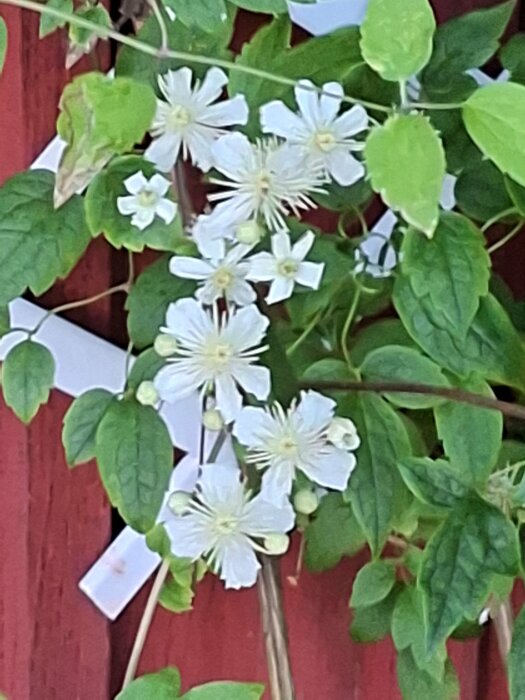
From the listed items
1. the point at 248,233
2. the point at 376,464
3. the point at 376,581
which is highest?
the point at 248,233

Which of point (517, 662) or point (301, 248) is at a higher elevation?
point (301, 248)

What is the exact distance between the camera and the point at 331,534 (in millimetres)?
563

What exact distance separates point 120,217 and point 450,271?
13 centimetres

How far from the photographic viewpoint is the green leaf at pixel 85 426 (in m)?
0.50

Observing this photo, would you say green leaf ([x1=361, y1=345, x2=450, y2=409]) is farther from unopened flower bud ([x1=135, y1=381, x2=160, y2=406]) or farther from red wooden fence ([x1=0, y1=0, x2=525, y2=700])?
red wooden fence ([x1=0, y1=0, x2=525, y2=700])

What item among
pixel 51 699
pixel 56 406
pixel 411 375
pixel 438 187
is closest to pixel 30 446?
pixel 56 406

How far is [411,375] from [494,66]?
210mm

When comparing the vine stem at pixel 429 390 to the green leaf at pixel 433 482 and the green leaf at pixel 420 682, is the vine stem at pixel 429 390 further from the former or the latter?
the green leaf at pixel 420 682

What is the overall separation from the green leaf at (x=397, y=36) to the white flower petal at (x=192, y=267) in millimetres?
110

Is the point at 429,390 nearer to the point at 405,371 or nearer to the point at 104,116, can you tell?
the point at 405,371

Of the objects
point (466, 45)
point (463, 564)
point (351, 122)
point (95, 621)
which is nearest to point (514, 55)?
point (466, 45)

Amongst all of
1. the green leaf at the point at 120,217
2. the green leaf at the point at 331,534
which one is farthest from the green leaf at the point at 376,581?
the green leaf at the point at 120,217

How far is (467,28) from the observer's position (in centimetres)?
48

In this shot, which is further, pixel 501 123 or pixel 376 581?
pixel 376 581
